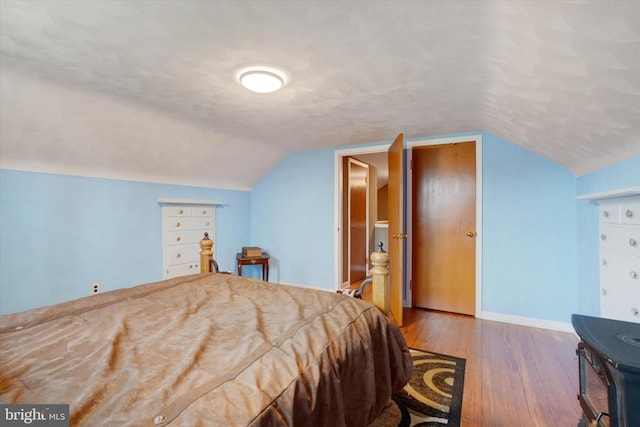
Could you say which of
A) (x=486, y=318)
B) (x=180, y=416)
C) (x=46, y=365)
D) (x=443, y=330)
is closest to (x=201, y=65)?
(x=46, y=365)

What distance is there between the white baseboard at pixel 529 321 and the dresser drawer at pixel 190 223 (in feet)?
11.3

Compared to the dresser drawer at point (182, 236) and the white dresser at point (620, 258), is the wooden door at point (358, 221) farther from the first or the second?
the white dresser at point (620, 258)

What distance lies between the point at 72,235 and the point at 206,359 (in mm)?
2437

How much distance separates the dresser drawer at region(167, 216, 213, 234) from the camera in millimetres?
3424

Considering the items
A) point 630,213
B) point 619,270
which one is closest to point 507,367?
point 619,270

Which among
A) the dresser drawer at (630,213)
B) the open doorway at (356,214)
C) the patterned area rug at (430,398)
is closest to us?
the patterned area rug at (430,398)

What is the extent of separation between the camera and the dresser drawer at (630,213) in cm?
177

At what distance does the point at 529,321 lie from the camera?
297cm

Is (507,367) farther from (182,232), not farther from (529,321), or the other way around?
(182,232)

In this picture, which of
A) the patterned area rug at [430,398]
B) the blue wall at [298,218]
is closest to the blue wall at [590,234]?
the patterned area rug at [430,398]

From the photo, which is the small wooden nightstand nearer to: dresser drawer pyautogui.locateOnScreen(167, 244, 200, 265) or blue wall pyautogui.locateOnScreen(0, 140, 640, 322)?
dresser drawer pyautogui.locateOnScreen(167, 244, 200, 265)

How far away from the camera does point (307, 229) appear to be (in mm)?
4227

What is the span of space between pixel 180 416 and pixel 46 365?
57 centimetres

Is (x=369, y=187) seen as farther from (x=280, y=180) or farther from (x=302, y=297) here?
(x=302, y=297)
